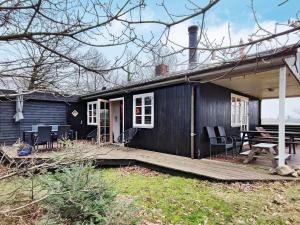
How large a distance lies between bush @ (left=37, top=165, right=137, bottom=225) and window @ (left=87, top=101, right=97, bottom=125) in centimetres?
914

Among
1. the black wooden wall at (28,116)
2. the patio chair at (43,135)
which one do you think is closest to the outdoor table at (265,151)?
the patio chair at (43,135)

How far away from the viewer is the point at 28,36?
5.27 feet

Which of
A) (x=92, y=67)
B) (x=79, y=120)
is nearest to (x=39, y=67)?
(x=92, y=67)

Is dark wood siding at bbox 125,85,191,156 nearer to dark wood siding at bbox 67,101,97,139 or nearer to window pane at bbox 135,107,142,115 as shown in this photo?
window pane at bbox 135,107,142,115

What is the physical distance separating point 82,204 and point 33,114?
32.8 ft

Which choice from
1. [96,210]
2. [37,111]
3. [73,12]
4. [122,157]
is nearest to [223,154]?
[122,157]

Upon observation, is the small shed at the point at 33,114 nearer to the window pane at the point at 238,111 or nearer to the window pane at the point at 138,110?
the window pane at the point at 138,110

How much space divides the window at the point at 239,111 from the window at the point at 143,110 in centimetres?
356

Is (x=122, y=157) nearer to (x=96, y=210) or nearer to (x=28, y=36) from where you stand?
(x=96, y=210)

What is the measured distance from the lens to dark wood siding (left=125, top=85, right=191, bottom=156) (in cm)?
726

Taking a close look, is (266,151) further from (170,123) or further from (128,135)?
(128,135)

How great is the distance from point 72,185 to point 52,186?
24 cm

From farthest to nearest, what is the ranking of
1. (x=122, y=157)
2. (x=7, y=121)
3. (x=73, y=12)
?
(x=7, y=121) → (x=122, y=157) → (x=73, y=12)

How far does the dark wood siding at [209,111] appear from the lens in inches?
276
